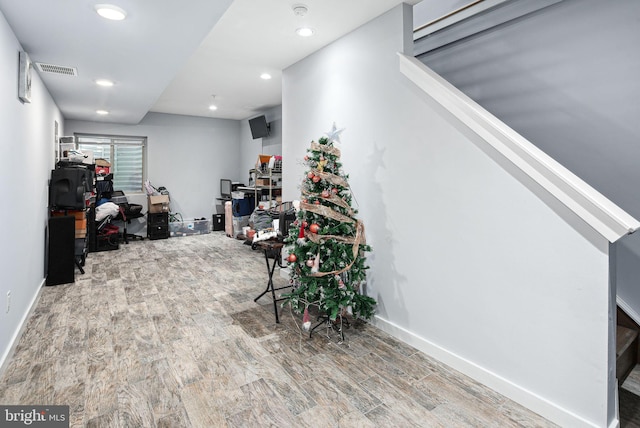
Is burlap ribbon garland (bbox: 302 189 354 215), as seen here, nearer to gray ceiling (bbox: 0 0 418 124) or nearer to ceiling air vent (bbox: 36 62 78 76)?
gray ceiling (bbox: 0 0 418 124)

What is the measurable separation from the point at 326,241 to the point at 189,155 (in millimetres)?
6402

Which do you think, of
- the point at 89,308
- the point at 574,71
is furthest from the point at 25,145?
the point at 574,71

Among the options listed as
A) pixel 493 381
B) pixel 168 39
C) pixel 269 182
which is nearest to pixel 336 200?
pixel 493 381

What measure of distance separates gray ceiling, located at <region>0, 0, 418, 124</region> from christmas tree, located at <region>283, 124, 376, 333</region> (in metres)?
1.13

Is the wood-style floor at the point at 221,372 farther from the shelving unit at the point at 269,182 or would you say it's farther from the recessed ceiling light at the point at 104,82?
the shelving unit at the point at 269,182

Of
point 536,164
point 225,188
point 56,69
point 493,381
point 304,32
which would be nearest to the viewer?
point 536,164

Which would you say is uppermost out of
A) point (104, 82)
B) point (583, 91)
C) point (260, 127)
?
point (260, 127)

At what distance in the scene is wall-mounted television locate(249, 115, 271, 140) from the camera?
7.15 meters

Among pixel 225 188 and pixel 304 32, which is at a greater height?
pixel 304 32

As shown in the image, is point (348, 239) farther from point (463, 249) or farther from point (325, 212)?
point (463, 249)

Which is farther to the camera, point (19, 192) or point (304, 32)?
point (304, 32)

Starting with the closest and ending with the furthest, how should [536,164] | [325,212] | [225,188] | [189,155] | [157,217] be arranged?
[536,164]
[325,212]
[157,217]
[189,155]
[225,188]

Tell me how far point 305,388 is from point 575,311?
61.8 inches

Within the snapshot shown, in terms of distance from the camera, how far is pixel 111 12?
237cm
